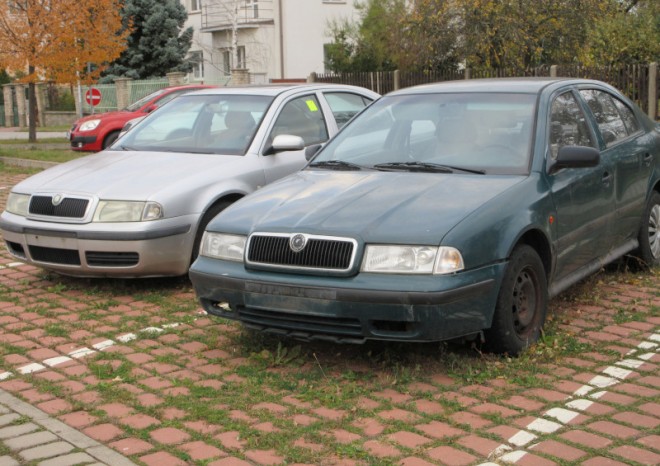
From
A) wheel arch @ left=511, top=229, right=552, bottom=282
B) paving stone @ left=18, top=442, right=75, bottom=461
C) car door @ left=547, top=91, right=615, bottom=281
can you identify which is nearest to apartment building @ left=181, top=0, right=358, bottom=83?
car door @ left=547, top=91, right=615, bottom=281

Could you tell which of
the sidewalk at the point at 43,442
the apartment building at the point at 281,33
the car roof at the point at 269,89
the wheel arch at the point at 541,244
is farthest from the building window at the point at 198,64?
the sidewalk at the point at 43,442

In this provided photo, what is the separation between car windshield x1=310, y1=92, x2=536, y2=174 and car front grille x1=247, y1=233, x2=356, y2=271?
3.83 ft

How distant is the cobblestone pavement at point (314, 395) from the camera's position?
4289mm

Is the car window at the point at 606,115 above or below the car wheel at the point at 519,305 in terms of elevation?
above

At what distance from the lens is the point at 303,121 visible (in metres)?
8.64

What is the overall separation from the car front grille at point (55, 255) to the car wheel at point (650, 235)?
14.9 feet

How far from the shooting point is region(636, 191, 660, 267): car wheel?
753 centimetres

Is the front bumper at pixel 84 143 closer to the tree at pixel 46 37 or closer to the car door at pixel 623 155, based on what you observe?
the tree at pixel 46 37

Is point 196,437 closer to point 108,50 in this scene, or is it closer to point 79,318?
point 79,318

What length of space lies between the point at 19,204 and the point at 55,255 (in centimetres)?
66

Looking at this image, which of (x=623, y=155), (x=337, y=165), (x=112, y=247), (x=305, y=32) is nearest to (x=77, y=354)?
(x=112, y=247)

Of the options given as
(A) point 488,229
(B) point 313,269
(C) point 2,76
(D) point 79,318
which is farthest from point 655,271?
(C) point 2,76

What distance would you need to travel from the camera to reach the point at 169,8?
136 ft

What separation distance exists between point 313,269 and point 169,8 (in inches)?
1506
